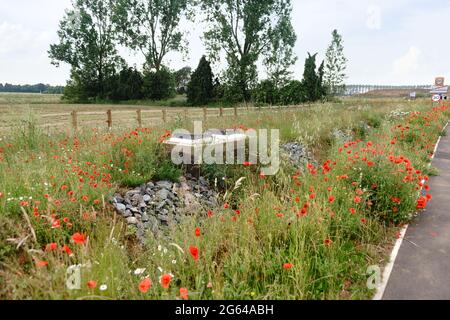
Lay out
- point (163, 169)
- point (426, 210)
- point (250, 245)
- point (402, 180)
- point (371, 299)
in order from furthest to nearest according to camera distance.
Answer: point (163, 169) < point (426, 210) < point (402, 180) < point (250, 245) < point (371, 299)

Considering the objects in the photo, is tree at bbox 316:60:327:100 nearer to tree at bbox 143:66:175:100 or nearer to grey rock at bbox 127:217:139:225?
tree at bbox 143:66:175:100

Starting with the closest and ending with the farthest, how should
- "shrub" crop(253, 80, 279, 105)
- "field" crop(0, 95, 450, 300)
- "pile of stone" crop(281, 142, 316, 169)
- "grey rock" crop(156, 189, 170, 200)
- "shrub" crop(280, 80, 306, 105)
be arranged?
1. "field" crop(0, 95, 450, 300)
2. "grey rock" crop(156, 189, 170, 200)
3. "pile of stone" crop(281, 142, 316, 169)
4. "shrub" crop(253, 80, 279, 105)
5. "shrub" crop(280, 80, 306, 105)

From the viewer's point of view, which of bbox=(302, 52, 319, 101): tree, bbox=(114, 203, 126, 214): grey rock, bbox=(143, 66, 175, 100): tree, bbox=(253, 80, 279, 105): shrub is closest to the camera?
bbox=(114, 203, 126, 214): grey rock

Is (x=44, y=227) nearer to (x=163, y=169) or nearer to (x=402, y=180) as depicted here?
(x=163, y=169)

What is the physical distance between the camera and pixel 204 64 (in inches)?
1439

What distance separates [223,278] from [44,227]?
227 centimetres

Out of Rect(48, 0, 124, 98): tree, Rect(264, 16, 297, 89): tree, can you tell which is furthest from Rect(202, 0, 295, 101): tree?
Rect(48, 0, 124, 98): tree

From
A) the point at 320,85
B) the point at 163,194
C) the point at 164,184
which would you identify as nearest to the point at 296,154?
the point at 164,184

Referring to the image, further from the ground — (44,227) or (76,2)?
(76,2)

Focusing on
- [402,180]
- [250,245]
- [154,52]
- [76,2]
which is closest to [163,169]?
[250,245]

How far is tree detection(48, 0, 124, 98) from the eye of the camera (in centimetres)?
4128

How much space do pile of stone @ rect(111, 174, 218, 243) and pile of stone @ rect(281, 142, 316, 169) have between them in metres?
2.10

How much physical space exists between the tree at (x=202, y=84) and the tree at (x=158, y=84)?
16.3ft

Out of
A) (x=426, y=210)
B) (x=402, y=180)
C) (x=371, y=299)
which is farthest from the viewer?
(x=426, y=210)
